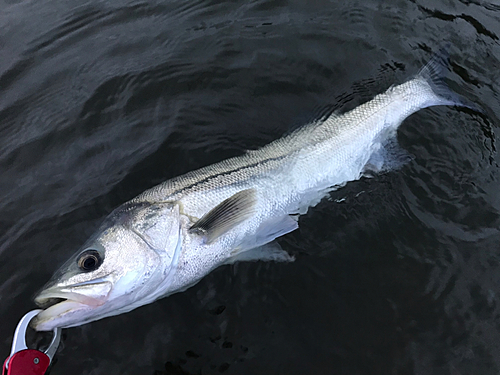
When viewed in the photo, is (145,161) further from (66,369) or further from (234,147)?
(66,369)

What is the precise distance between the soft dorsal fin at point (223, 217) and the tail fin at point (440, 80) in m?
2.62

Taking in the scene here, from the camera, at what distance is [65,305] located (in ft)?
7.69

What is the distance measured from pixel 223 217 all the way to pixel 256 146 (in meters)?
1.52

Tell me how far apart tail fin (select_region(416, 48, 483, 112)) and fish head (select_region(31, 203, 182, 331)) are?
318cm

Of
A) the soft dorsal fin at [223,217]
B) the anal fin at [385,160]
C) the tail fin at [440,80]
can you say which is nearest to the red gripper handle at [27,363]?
the soft dorsal fin at [223,217]

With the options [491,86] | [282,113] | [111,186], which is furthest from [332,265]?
[491,86]

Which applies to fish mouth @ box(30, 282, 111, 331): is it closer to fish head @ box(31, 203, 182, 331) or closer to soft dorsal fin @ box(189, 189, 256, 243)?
fish head @ box(31, 203, 182, 331)

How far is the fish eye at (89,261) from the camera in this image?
2.52 metres

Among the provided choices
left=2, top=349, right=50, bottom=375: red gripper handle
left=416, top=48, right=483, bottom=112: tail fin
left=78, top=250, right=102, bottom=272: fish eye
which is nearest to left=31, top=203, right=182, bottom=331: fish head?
left=78, top=250, right=102, bottom=272: fish eye

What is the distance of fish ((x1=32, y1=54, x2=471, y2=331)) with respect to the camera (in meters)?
2.50

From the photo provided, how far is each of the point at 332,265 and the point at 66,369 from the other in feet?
7.65

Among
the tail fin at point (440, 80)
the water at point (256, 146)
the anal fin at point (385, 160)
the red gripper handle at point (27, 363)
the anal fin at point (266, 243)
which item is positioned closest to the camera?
the red gripper handle at point (27, 363)

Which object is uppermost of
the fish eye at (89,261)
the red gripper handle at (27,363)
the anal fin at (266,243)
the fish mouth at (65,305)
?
the fish eye at (89,261)

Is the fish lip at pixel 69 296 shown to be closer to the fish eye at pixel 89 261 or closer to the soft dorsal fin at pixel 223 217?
the fish eye at pixel 89 261
